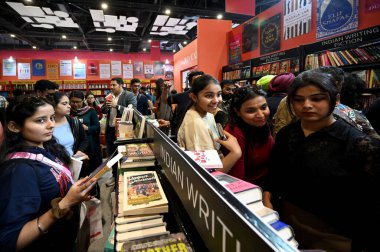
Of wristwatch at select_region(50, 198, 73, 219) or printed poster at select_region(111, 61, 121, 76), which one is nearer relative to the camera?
wristwatch at select_region(50, 198, 73, 219)

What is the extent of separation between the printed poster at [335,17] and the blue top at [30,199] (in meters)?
4.17

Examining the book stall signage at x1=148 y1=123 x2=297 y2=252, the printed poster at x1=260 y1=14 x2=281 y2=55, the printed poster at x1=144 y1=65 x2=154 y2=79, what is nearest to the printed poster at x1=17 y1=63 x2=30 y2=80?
the printed poster at x1=144 y1=65 x2=154 y2=79

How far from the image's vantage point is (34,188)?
1043mm

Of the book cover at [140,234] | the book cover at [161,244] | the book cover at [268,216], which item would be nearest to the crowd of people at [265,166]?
the book cover at [140,234]

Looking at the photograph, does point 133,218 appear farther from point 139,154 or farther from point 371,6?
point 371,6

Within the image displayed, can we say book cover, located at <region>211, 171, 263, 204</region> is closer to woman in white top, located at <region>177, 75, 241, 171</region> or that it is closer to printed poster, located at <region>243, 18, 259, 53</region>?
woman in white top, located at <region>177, 75, 241, 171</region>

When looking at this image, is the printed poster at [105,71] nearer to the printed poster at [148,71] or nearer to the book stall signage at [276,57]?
the printed poster at [148,71]

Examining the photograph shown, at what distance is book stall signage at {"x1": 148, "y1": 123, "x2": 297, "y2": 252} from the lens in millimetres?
425

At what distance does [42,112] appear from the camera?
1.36m

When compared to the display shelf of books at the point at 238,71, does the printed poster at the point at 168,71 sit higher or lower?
higher

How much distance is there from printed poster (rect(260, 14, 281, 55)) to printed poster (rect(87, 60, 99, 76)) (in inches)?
375

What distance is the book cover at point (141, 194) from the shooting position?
99cm

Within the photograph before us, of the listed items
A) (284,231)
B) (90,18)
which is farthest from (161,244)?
(90,18)

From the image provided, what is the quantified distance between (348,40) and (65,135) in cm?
386
